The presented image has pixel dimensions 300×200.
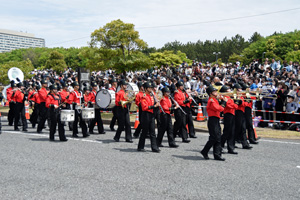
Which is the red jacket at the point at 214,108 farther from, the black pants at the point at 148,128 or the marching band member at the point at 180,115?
the marching band member at the point at 180,115

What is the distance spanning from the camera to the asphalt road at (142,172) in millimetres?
5566

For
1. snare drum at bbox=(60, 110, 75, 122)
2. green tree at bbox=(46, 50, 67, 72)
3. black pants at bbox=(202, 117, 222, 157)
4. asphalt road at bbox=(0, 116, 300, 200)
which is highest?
green tree at bbox=(46, 50, 67, 72)

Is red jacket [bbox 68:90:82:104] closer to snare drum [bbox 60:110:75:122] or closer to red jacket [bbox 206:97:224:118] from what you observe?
snare drum [bbox 60:110:75:122]

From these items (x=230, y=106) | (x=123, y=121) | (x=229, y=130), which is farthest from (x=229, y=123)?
(x=123, y=121)

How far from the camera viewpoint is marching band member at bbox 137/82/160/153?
8.78 meters

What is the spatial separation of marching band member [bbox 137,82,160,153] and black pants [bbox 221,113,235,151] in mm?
1799

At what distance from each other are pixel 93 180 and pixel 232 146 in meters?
3.99

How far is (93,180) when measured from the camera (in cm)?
629

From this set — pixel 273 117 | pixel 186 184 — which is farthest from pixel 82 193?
pixel 273 117

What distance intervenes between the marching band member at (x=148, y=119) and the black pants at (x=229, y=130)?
70.8 inches

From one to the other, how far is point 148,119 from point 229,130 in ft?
7.06

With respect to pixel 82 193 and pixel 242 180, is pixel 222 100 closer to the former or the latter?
pixel 242 180

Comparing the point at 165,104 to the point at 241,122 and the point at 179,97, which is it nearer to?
the point at 179,97

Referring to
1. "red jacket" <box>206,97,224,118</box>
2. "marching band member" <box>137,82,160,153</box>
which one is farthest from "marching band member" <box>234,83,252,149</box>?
"marching band member" <box>137,82,160,153</box>
